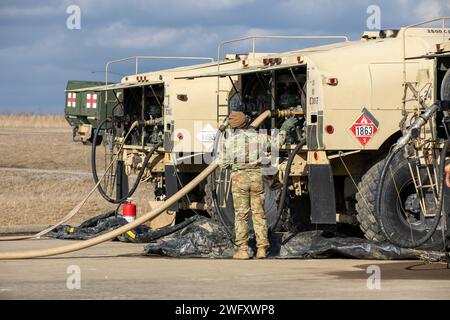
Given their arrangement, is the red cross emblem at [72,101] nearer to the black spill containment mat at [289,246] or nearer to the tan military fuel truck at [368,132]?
the black spill containment mat at [289,246]

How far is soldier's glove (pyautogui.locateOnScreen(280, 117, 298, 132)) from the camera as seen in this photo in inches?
642

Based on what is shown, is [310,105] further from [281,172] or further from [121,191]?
[121,191]

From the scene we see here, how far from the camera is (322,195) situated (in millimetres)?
15438

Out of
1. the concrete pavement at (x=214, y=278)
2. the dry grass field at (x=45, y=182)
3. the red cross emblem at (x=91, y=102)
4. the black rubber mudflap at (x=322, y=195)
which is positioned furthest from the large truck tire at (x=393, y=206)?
the red cross emblem at (x=91, y=102)

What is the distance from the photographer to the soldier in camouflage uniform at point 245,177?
49.0ft

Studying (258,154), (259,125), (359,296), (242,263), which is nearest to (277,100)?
(259,125)

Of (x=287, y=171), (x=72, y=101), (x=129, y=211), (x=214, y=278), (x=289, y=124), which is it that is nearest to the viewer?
(x=214, y=278)

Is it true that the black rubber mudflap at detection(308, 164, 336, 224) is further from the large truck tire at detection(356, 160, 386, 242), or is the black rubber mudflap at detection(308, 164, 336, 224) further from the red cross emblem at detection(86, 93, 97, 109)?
the red cross emblem at detection(86, 93, 97, 109)

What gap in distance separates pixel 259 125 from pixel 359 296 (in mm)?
5418

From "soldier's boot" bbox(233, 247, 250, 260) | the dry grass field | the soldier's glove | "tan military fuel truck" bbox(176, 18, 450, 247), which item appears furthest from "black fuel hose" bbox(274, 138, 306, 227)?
the dry grass field

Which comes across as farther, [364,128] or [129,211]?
[129,211]

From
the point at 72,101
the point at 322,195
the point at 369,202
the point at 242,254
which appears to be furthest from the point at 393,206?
the point at 72,101

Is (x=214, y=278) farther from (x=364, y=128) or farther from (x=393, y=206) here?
(x=364, y=128)

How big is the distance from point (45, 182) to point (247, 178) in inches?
624
